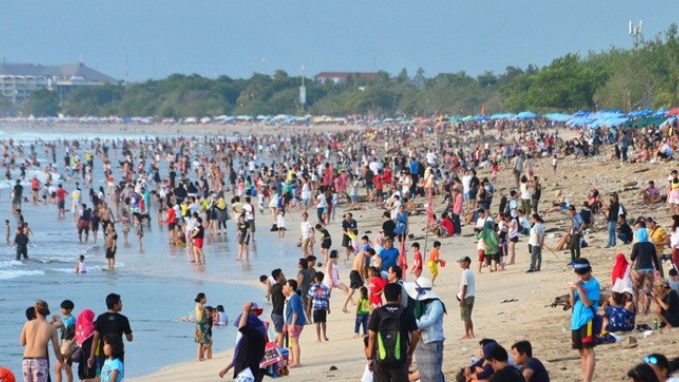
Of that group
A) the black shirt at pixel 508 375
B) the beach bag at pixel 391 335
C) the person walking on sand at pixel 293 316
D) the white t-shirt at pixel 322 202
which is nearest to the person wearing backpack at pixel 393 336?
the beach bag at pixel 391 335

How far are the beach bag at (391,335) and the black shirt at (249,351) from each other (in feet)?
5.18

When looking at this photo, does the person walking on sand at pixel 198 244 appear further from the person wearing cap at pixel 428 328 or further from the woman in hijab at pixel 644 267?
the person wearing cap at pixel 428 328

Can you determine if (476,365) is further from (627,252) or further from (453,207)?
(453,207)

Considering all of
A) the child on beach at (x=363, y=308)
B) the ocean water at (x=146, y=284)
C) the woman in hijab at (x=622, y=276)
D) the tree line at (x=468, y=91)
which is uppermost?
the tree line at (x=468, y=91)

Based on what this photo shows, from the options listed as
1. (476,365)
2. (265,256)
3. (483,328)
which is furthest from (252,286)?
(476,365)

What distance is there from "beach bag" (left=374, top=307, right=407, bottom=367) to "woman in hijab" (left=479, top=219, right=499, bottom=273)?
11288mm

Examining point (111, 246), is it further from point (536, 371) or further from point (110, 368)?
point (536, 371)

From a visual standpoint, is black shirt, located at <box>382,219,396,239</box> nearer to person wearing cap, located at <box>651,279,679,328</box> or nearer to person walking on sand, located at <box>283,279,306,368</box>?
person walking on sand, located at <box>283,279,306,368</box>

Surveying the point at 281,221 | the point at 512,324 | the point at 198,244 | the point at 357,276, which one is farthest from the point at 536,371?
the point at 281,221

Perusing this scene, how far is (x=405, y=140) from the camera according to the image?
262 ft

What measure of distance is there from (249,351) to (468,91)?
139345 millimetres

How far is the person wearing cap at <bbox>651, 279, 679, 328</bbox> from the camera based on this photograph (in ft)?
41.4

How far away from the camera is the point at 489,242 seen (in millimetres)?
20438

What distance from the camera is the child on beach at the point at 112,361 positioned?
397 inches
